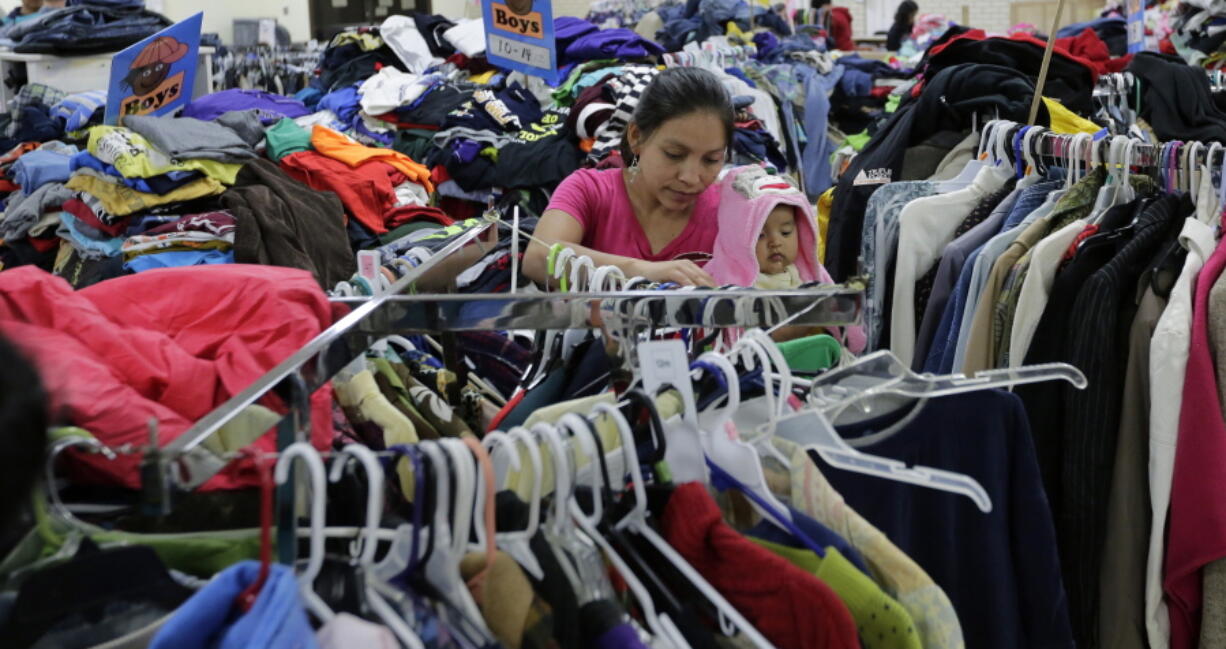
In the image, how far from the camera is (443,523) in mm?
850

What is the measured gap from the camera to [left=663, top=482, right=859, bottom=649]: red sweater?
93cm

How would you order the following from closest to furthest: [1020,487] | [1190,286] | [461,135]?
[1020,487], [1190,286], [461,135]

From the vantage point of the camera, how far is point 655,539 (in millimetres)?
963

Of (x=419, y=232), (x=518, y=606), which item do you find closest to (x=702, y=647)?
(x=518, y=606)

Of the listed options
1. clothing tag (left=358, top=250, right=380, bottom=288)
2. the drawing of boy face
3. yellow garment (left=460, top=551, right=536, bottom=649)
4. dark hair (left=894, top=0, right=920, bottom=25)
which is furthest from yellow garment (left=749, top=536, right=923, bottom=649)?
dark hair (left=894, top=0, right=920, bottom=25)

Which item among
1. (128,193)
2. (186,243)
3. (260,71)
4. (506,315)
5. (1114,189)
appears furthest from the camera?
(260,71)

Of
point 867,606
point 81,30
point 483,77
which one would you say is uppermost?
point 81,30

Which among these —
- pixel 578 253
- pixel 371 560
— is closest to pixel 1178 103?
pixel 578 253

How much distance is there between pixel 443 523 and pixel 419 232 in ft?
8.33

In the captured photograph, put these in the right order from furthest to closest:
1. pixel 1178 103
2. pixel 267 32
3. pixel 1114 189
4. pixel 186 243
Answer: pixel 267 32 → pixel 1178 103 → pixel 186 243 → pixel 1114 189

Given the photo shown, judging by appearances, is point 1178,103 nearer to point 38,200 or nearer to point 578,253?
point 578,253

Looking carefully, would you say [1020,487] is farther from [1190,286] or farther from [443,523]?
[443,523]

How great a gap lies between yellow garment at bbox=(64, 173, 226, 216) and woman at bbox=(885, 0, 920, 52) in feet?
20.7

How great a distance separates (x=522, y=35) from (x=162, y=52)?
1.17 m
